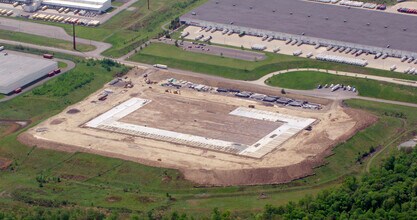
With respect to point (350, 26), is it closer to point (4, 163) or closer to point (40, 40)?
point (40, 40)

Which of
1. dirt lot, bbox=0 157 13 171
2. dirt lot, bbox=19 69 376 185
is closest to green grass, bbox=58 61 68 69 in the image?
dirt lot, bbox=19 69 376 185

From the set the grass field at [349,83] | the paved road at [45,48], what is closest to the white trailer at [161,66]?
the paved road at [45,48]

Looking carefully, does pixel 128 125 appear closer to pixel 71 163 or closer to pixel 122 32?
pixel 71 163

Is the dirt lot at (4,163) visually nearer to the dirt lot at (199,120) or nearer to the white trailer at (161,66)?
the dirt lot at (199,120)

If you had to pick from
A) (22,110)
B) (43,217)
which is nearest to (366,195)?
(43,217)

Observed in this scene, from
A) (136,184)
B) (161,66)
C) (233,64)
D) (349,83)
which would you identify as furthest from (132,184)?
(349,83)

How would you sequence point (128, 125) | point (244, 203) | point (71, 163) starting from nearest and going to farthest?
1. point (244, 203)
2. point (71, 163)
3. point (128, 125)
